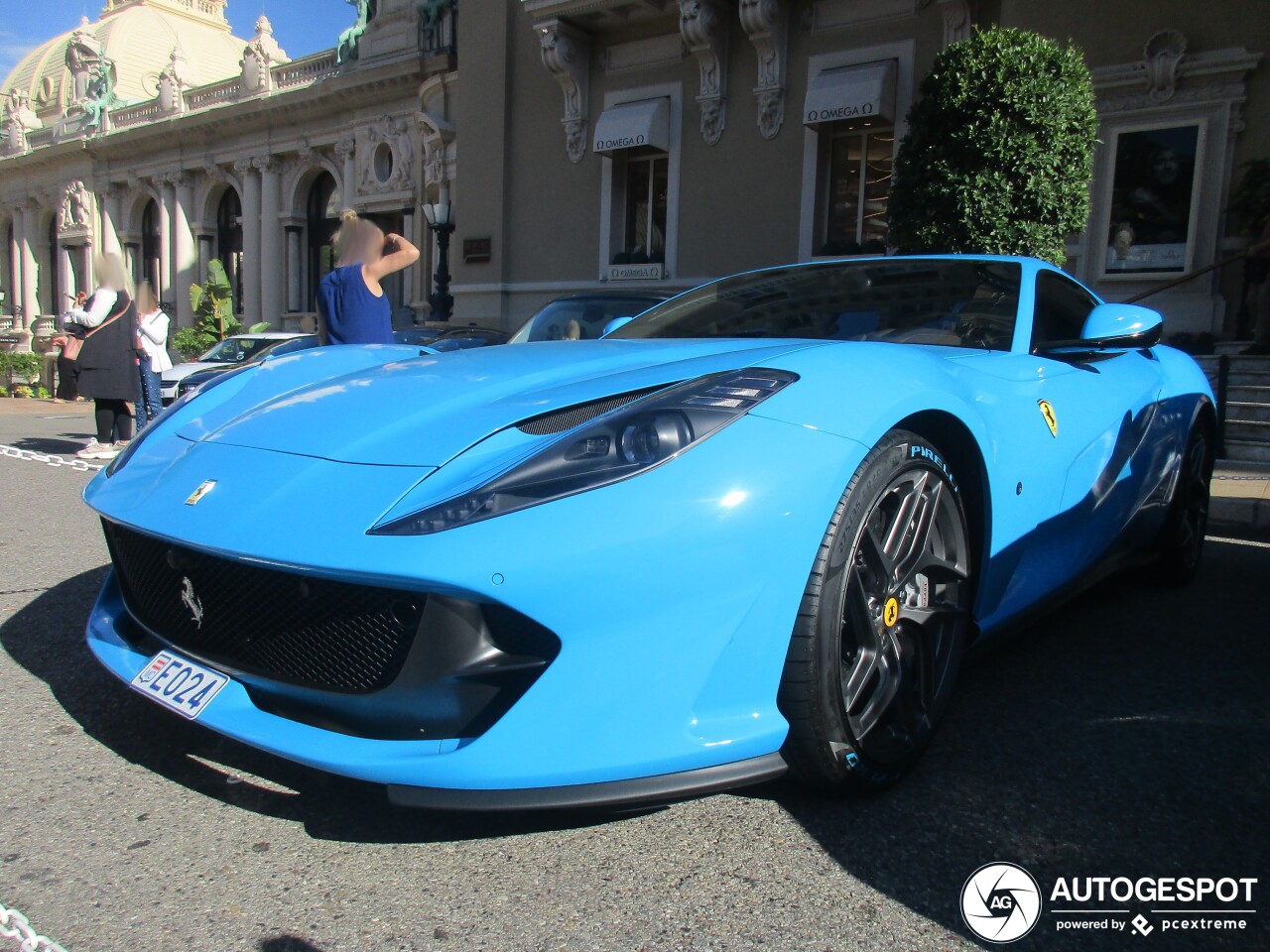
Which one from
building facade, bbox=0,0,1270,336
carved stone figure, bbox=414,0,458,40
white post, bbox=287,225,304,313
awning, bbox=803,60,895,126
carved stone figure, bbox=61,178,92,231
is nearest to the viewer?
building facade, bbox=0,0,1270,336

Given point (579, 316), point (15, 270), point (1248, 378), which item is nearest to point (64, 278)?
point (15, 270)

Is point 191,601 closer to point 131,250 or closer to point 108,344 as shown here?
point 108,344

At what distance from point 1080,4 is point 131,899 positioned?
40.8 feet

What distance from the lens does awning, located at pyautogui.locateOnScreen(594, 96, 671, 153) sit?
14.5 meters

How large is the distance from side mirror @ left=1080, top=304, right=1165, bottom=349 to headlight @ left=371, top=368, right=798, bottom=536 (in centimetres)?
128

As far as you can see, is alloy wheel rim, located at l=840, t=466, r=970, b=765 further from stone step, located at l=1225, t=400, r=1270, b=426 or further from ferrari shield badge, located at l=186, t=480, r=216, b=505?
stone step, located at l=1225, t=400, r=1270, b=426

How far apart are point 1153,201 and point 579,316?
7664 millimetres

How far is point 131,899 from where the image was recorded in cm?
153

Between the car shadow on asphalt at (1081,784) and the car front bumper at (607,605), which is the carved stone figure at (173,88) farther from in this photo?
the car front bumper at (607,605)

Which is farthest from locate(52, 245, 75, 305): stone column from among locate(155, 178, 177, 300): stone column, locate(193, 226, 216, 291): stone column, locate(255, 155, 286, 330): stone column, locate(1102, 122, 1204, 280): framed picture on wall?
locate(1102, 122, 1204, 280): framed picture on wall

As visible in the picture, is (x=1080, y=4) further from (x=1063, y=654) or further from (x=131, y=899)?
(x=131, y=899)

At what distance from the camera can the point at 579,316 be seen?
6465 millimetres

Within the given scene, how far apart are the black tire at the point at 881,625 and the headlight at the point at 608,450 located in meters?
0.28

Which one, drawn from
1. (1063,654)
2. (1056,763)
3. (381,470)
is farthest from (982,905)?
(1063,654)
